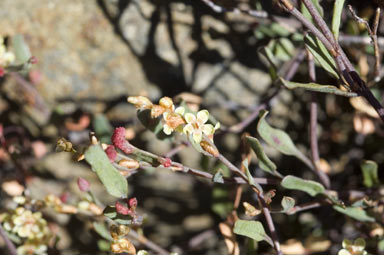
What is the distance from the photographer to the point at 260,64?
1585 millimetres

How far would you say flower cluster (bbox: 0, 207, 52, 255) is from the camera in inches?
50.5

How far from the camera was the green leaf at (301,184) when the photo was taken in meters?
1.10

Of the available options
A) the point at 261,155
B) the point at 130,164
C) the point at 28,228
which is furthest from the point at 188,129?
the point at 28,228

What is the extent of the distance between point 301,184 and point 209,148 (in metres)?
0.31

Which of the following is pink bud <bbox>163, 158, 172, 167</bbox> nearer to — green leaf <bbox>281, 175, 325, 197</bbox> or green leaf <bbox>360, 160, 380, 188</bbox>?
green leaf <bbox>281, 175, 325, 197</bbox>

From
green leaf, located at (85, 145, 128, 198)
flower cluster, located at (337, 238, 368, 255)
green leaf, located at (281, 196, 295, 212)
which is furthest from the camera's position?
flower cluster, located at (337, 238, 368, 255)

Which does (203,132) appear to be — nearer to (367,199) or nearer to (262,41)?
(367,199)

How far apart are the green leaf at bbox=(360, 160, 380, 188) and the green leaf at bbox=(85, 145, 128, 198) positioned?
67 cm

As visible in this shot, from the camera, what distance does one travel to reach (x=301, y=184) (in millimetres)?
1129

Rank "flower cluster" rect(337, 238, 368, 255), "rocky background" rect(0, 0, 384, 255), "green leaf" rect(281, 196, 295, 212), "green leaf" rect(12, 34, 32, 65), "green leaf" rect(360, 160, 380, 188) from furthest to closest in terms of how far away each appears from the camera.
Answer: "rocky background" rect(0, 0, 384, 255), "green leaf" rect(12, 34, 32, 65), "green leaf" rect(360, 160, 380, 188), "flower cluster" rect(337, 238, 368, 255), "green leaf" rect(281, 196, 295, 212)

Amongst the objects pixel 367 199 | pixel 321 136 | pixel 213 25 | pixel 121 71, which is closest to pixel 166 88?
pixel 121 71

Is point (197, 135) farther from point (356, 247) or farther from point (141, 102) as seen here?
point (356, 247)

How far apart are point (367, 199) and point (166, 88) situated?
0.77m

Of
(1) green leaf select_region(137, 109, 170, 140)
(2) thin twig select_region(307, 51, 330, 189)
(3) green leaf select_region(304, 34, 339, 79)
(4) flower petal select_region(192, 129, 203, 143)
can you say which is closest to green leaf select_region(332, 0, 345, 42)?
(3) green leaf select_region(304, 34, 339, 79)
